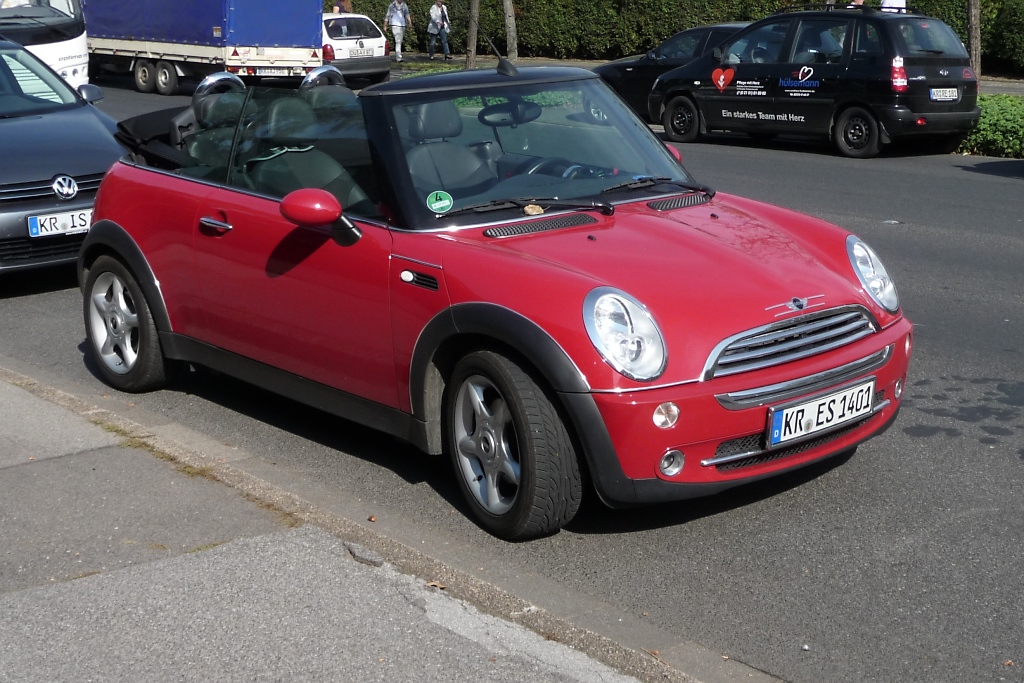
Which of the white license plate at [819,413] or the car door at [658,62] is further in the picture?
the car door at [658,62]

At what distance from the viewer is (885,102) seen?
15203mm

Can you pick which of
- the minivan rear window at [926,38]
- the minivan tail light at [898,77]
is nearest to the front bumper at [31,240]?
the minivan tail light at [898,77]

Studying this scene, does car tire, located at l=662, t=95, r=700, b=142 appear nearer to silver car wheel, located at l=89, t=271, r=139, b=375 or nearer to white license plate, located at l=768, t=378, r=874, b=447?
silver car wheel, located at l=89, t=271, r=139, b=375

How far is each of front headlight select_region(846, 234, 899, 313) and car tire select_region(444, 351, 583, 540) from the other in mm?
1357

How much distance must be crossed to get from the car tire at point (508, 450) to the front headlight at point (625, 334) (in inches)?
Answer: 10.9

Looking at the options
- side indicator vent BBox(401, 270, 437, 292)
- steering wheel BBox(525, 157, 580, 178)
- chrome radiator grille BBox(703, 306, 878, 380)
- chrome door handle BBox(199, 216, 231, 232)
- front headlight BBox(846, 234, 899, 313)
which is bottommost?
chrome radiator grille BBox(703, 306, 878, 380)

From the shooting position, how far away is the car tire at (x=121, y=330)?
602 centimetres

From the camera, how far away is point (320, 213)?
4668mm

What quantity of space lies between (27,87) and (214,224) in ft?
17.3

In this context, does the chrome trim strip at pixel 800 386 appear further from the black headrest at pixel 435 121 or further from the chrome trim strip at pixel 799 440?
the black headrest at pixel 435 121

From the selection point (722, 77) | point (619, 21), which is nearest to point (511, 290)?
point (722, 77)

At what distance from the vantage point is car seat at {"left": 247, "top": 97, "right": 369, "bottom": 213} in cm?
505

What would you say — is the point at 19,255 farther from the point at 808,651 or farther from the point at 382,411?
the point at 808,651

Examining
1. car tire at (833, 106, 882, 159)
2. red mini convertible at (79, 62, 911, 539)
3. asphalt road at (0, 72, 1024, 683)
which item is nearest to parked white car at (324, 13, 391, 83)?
car tire at (833, 106, 882, 159)
